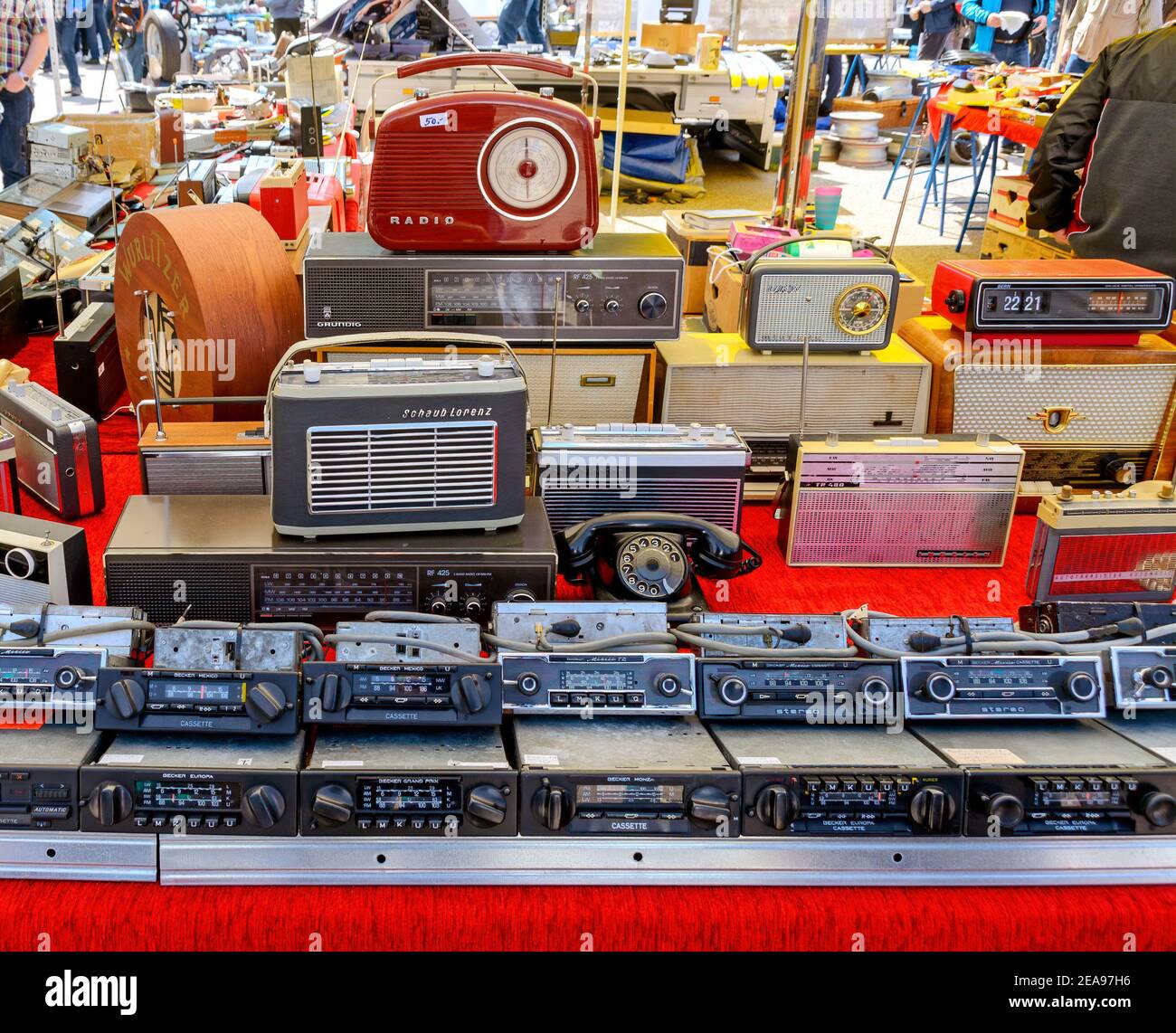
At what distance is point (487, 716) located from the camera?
1.88m

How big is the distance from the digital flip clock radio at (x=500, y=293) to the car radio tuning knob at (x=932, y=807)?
5.40ft

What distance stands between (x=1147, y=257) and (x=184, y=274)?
3.09m

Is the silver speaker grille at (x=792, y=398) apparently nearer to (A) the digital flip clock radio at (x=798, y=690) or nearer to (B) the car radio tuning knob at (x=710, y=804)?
(A) the digital flip clock radio at (x=798, y=690)

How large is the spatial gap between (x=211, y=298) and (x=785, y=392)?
1.55 metres

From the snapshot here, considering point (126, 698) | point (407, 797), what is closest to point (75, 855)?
point (126, 698)

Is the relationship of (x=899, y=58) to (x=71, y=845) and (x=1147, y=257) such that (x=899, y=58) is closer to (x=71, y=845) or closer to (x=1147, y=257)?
(x=1147, y=257)

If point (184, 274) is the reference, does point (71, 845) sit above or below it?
below

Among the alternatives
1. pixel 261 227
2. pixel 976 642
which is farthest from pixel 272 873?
pixel 261 227

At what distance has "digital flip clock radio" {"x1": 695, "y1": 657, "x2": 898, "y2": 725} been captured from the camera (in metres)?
1.98

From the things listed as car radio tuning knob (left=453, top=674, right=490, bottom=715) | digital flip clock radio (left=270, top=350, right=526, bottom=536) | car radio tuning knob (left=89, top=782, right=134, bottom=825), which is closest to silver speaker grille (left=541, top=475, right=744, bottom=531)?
digital flip clock radio (left=270, top=350, right=526, bottom=536)

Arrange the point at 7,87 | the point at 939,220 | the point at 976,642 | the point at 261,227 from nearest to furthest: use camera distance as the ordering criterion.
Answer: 1. the point at 976,642
2. the point at 261,227
3. the point at 7,87
4. the point at 939,220

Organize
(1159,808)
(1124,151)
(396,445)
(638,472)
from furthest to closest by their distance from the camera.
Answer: (1124,151) < (638,472) < (396,445) < (1159,808)

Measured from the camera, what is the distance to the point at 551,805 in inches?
70.0

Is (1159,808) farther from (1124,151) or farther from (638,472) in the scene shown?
(1124,151)
